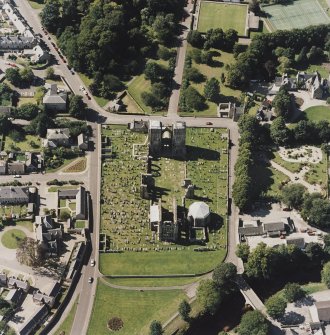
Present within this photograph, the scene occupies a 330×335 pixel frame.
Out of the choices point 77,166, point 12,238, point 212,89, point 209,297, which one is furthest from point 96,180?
point 212,89

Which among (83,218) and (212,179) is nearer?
(83,218)

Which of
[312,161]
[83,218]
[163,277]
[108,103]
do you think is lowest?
[163,277]

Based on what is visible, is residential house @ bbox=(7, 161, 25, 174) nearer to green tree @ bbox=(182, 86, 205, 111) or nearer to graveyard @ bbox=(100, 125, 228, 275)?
graveyard @ bbox=(100, 125, 228, 275)

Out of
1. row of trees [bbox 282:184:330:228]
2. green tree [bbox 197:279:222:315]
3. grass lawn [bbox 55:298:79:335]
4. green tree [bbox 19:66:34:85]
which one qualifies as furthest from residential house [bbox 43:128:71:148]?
row of trees [bbox 282:184:330:228]

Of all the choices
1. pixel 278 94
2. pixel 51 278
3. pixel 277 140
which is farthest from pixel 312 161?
pixel 51 278

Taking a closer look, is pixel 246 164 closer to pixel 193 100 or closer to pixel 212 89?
pixel 193 100

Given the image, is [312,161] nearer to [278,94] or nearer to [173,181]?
[278,94]
